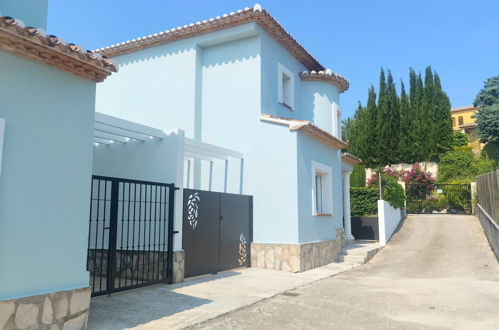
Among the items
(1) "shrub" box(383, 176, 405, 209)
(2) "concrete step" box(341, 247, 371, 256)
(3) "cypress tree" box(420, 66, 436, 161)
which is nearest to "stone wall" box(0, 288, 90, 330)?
(2) "concrete step" box(341, 247, 371, 256)

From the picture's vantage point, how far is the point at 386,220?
16.2 metres

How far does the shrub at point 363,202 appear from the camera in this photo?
63.1 feet

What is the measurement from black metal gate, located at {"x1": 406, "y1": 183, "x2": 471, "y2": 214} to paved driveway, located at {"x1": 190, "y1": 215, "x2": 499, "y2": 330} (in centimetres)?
1310

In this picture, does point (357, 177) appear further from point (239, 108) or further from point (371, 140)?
point (239, 108)

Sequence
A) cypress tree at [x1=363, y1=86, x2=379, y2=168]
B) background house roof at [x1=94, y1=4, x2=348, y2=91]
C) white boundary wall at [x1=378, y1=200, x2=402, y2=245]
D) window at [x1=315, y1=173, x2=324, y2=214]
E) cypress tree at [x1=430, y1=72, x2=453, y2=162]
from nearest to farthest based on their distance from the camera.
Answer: background house roof at [x1=94, y1=4, x2=348, y2=91], window at [x1=315, y1=173, x2=324, y2=214], white boundary wall at [x1=378, y1=200, x2=402, y2=245], cypress tree at [x1=430, y1=72, x2=453, y2=162], cypress tree at [x1=363, y1=86, x2=379, y2=168]

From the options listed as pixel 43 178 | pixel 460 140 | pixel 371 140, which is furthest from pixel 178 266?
pixel 460 140

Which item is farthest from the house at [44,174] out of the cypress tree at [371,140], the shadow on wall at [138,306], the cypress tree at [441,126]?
the cypress tree at [441,126]

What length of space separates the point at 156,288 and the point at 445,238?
12.8m

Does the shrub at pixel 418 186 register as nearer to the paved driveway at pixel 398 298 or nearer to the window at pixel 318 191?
the paved driveway at pixel 398 298

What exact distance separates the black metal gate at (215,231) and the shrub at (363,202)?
32.8 feet

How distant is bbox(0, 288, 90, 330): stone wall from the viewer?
4.18m

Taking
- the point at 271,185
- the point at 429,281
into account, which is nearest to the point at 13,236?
the point at 271,185

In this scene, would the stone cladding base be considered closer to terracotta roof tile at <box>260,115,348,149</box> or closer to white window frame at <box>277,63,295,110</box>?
terracotta roof tile at <box>260,115,348,149</box>

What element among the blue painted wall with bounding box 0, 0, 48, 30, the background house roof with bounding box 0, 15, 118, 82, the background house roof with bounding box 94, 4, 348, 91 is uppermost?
the background house roof with bounding box 94, 4, 348, 91
